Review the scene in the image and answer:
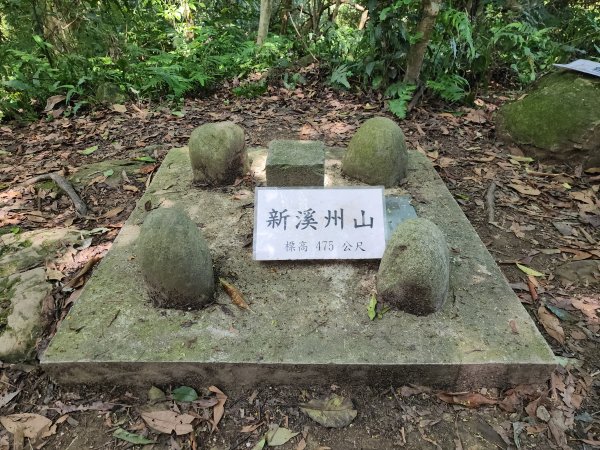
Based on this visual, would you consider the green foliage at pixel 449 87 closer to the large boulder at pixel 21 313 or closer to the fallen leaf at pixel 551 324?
the fallen leaf at pixel 551 324

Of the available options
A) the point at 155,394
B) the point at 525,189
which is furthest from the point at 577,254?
the point at 155,394

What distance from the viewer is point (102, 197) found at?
3439 mm

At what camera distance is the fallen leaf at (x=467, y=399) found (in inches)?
75.4

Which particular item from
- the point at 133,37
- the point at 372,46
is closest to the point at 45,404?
the point at 372,46

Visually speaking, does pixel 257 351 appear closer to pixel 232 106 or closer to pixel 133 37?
pixel 232 106

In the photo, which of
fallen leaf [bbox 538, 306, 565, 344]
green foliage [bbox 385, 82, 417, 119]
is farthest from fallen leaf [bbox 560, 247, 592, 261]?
green foliage [bbox 385, 82, 417, 119]

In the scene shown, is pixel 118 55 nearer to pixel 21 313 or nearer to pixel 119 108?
pixel 119 108

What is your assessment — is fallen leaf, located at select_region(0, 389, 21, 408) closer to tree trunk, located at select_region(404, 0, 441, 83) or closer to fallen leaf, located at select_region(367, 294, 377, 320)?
fallen leaf, located at select_region(367, 294, 377, 320)

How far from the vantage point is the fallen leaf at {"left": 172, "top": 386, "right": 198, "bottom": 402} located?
1.92 meters

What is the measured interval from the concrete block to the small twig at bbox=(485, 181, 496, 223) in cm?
140

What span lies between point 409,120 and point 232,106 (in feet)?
6.88

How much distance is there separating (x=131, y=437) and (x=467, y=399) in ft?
4.98

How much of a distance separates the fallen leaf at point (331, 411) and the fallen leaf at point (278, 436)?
0.12 m

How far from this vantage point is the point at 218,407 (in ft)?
6.26
